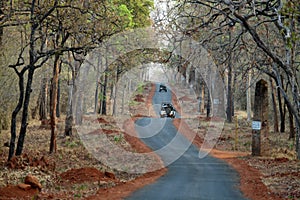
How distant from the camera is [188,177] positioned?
15.8 meters

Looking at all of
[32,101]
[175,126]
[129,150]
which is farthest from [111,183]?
[32,101]

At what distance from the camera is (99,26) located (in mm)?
18484

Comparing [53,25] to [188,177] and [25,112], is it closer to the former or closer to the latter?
[25,112]

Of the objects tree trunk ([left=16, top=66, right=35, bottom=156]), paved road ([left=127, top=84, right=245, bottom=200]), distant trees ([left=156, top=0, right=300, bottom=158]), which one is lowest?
paved road ([left=127, top=84, right=245, bottom=200])

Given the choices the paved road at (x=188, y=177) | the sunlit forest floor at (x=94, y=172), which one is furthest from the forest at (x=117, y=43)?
the paved road at (x=188, y=177)

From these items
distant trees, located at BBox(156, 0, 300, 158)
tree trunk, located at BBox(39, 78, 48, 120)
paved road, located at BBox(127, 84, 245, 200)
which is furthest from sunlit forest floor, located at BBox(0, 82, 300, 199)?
tree trunk, located at BBox(39, 78, 48, 120)

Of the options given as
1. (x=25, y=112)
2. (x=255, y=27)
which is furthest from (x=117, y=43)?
(x=255, y=27)

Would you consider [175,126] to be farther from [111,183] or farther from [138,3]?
[111,183]

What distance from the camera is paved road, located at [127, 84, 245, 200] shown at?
12359mm

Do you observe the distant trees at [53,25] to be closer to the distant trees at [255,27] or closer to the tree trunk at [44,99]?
the distant trees at [255,27]

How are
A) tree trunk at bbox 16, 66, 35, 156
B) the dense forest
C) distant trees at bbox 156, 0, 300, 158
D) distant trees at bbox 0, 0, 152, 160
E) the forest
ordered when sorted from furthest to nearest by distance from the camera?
tree trunk at bbox 16, 66, 35, 156, distant trees at bbox 0, 0, 152, 160, the forest, the dense forest, distant trees at bbox 156, 0, 300, 158

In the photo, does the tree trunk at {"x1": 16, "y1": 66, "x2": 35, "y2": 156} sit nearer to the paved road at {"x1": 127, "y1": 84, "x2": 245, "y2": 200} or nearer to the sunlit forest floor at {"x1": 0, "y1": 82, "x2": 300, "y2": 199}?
the sunlit forest floor at {"x1": 0, "y1": 82, "x2": 300, "y2": 199}

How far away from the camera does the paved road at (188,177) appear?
12359 millimetres

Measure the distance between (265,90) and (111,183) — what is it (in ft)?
35.0
